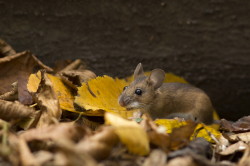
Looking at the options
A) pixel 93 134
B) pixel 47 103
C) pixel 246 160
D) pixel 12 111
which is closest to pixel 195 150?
pixel 246 160

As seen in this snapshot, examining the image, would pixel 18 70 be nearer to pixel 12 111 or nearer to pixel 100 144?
pixel 12 111

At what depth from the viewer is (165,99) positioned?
4.77 meters

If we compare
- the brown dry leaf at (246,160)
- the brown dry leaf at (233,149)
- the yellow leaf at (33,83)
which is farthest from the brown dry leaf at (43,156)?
the yellow leaf at (33,83)

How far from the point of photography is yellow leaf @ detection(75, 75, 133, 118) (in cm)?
368

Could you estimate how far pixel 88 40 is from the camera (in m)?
5.59

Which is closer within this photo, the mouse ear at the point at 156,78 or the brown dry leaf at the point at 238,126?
the brown dry leaf at the point at 238,126

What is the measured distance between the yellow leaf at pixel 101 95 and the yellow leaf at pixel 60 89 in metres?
0.14

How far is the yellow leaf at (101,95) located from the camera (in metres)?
3.68

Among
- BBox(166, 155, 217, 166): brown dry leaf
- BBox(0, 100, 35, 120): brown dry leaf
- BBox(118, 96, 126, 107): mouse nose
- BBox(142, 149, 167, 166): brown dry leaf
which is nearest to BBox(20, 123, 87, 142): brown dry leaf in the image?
BBox(142, 149, 167, 166): brown dry leaf

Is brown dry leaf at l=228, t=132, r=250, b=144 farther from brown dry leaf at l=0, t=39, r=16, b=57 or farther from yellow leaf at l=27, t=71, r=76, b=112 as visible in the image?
brown dry leaf at l=0, t=39, r=16, b=57

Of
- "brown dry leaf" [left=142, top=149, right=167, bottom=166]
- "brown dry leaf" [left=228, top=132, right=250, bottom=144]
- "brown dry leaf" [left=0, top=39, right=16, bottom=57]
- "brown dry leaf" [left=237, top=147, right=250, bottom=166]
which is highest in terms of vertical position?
"brown dry leaf" [left=0, top=39, right=16, bottom=57]

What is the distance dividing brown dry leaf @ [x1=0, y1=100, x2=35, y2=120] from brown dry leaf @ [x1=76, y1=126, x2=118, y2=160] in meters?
0.97

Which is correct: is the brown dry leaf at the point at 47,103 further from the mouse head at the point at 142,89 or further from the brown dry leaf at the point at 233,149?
the brown dry leaf at the point at 233,149

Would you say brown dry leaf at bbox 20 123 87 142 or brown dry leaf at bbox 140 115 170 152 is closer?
brown dry leaf at bbox 20 123 87 142
